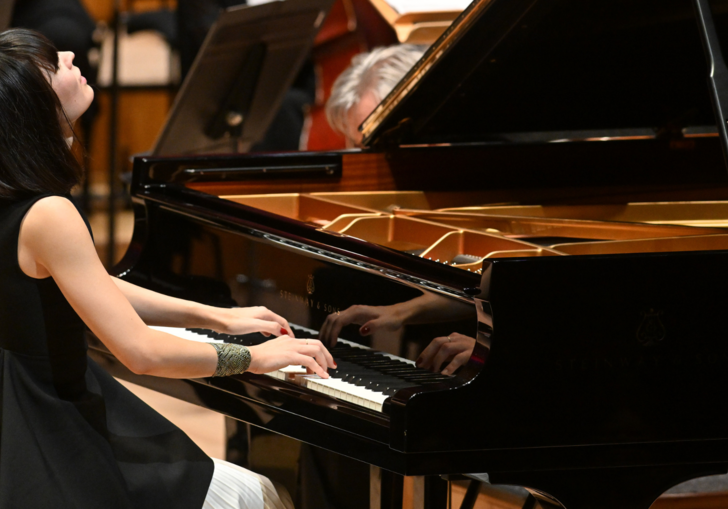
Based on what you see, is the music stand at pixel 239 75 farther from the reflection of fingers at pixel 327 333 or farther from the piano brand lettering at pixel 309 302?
the reflection of fingers at pixel 327 333

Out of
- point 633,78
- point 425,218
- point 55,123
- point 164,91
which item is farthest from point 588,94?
point 164,91

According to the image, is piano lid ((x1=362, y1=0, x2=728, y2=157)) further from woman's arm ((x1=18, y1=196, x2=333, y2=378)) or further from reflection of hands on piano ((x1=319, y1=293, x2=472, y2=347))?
woman's arm ((x1=18, y1=196, x2=333, y2=378))

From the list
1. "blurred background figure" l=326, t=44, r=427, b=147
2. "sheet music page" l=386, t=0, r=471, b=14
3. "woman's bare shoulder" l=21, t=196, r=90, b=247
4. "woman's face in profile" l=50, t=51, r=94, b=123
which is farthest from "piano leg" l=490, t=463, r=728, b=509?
"sheet music page" l=386, t=0, r=471, b=14

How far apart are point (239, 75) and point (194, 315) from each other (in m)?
1.82

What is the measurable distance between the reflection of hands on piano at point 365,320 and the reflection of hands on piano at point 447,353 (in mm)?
81

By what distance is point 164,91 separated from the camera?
22.7ft

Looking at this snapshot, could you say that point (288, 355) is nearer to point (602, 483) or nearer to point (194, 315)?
point (194, 315)

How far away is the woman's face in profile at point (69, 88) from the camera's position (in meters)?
1.42

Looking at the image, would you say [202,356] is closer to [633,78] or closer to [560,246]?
[560,246]

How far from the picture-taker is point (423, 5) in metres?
3.45

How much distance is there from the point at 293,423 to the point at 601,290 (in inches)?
23.4

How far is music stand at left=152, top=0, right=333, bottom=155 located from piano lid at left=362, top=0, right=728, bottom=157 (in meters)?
0.90

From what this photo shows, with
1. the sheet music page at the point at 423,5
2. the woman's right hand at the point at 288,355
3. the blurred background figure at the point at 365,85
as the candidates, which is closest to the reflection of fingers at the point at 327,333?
the woman's right hand at the point at 288,355

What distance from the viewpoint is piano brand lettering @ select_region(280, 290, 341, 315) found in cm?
173
